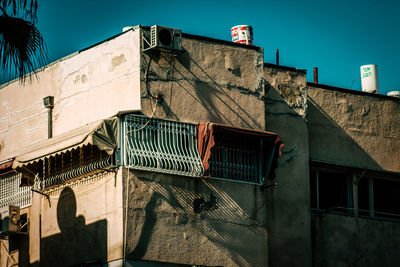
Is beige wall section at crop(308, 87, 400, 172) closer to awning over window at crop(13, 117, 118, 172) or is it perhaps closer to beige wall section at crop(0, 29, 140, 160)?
beige wall section at crop(0, 29, 140, 160)

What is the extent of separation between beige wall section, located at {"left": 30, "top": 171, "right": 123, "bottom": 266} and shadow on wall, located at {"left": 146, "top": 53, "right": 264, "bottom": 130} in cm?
200

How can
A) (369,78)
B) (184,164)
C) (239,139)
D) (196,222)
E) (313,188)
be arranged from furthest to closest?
1. (369,78)
2. (313,188)
3. (239,139)
4. (184,164)
5. (196,222)

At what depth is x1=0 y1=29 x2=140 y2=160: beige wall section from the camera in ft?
60.7

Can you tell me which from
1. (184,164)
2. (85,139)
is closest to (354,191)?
(184,164)

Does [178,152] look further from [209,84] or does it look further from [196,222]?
[209,84]

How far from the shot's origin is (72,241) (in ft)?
60.3

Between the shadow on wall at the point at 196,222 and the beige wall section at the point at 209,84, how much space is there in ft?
4.60

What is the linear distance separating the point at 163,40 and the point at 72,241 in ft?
13.8

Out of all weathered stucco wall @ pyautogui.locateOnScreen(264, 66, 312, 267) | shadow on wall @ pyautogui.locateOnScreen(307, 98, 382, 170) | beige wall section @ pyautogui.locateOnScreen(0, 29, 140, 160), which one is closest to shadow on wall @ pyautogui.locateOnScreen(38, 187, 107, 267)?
beige wall section @ pyautogui.locateOnScreen(0, 29, 140, 160)

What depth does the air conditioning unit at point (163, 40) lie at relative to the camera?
18.3m

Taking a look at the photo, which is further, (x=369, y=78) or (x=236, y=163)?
(x=369, y=78)

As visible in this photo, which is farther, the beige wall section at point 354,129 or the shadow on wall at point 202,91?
the beige wall section at point 354,129

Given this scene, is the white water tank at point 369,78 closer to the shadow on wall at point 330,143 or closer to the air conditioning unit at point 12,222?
the shadow on wall at point 330,143

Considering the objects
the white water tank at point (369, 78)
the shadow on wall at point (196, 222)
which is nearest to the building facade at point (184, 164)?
the shadow on wall at point (196, 222)
